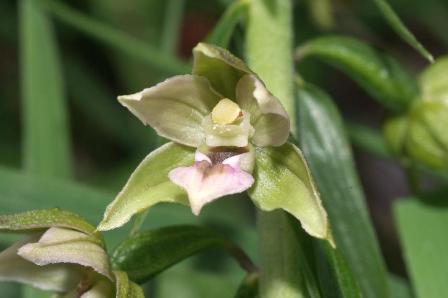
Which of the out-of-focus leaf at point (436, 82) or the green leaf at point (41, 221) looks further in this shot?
the out-of-focus leaf at point (436, 82)

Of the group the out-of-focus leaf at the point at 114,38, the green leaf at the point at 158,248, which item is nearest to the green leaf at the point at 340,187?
the green leaf at the point at 158,248

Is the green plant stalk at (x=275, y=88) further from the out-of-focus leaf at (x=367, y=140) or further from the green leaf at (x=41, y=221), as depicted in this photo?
the out-of-focus leaf at (x=367, y=140)

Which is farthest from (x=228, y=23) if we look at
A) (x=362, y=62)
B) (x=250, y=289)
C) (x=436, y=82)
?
(x=436, y=82)

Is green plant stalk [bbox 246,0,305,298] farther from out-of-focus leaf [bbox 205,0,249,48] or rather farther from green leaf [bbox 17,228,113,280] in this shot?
green leaf [bbox 17,228,113,280]

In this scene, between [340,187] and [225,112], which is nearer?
[225,112]

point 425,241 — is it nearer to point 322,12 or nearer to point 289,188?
point 289,188

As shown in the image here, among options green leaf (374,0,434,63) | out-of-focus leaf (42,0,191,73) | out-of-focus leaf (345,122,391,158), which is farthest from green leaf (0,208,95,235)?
out-of-focus leaf (345,122,391,158)
